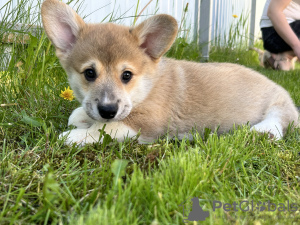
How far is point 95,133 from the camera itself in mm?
2117

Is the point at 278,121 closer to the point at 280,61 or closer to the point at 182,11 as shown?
the point at 182,11

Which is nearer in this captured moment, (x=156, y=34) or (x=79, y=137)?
(x=79, y=137)

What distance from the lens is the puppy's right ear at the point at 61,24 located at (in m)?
2.20

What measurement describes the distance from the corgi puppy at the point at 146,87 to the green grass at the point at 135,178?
214 millimetres

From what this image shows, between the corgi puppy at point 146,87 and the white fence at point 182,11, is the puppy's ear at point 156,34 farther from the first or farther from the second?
the white fence at point 182,11

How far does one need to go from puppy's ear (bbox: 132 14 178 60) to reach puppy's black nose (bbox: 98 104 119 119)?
0.57 m

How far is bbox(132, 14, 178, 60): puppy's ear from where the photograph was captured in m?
2.22

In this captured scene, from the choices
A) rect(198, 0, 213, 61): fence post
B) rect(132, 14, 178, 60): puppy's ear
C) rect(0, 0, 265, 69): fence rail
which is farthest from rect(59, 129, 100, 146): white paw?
rect(198, 0, 213, 61): fence post

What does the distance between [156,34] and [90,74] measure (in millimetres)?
567

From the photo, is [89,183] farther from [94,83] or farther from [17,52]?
[17,52]

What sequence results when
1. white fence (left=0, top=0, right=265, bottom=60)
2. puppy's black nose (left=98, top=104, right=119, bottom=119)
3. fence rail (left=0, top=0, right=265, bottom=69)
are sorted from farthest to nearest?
1. white fence (left=0, top=0, right=265, bottom=60)
2. fence rail (left=0, top=0, right=265, bottom=69)
3. puppy's black nose (left=98, top=104, right=119, bottom=119)

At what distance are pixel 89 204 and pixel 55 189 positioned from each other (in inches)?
5.8

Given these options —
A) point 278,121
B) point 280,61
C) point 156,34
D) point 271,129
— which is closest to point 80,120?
point 156,34

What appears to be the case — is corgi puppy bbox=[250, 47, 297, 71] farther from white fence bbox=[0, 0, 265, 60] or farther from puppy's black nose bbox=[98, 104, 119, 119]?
puppy's black nose bbox=[98, 104, 119, 119]
